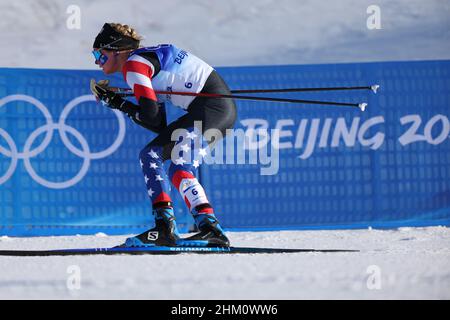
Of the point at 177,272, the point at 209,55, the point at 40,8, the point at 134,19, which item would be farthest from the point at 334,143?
the point at 40,8

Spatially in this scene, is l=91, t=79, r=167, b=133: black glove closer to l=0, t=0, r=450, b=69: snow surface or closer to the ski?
the ski

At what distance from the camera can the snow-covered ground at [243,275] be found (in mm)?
2975

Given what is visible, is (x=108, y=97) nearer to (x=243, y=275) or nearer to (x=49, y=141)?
(x=243, y=275)

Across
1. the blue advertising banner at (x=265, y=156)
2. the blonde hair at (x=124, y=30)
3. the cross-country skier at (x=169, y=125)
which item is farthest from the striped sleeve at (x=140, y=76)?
the blue advertising banner at (x=265, y=156)

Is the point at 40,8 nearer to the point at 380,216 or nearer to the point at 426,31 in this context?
the point at 426,31

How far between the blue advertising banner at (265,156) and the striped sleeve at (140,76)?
2.07 m

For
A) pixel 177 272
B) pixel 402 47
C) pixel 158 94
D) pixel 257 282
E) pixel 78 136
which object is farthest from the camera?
pixel 402 47

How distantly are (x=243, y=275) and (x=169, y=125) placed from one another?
1345mm

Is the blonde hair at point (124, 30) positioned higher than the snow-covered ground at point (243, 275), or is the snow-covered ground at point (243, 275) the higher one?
the blonde hair at point (124, 30)

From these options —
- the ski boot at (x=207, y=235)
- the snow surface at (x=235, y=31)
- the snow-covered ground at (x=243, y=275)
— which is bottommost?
the snow-covered ground at (x=243, y=275)

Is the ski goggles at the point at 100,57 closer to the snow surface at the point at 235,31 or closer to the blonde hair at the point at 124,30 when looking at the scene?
the blonde hair at the point at 124,30

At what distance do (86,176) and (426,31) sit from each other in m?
9.38

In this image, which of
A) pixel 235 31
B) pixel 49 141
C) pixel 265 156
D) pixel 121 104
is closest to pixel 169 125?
pixel 121 104

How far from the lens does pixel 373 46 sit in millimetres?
14070
